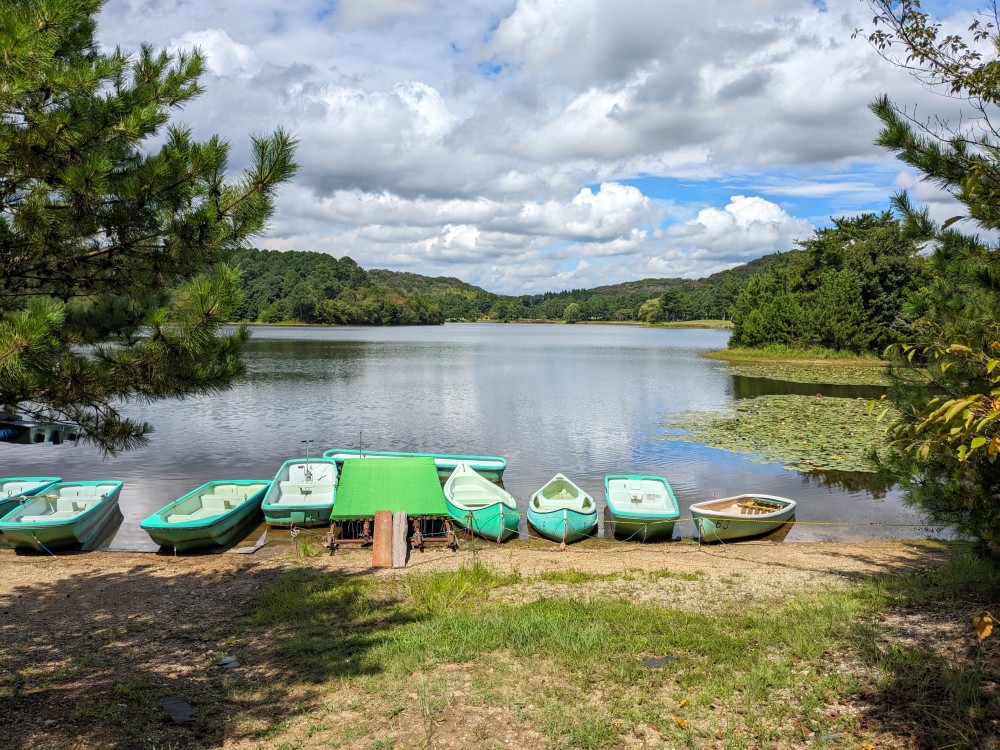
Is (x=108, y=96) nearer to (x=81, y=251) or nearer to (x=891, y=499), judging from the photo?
(x=81, y=251)

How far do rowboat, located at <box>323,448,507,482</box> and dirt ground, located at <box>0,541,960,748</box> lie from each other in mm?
6063

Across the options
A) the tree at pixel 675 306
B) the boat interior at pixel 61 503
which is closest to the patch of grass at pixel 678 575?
the boat interior at pixel 61 503

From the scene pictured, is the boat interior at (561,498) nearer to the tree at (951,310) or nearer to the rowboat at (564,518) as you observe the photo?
the rowboat at (564,518)

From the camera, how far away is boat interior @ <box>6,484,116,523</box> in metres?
15.1

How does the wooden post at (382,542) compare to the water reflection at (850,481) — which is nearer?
the wooden post at (382,542)

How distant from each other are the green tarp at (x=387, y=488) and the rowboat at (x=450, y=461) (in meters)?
1.30

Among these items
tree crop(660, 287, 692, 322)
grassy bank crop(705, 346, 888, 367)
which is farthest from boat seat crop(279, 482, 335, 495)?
tree crop(660, 287, 692, 322)

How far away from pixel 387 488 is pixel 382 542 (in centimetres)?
473

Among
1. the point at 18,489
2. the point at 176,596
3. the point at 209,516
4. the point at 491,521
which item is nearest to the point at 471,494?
the point at 491,521

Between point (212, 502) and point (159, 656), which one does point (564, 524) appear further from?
point (159, 656)

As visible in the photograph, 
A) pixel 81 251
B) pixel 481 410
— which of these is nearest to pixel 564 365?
pixel 481 410

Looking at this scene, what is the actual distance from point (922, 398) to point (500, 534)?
1044cm

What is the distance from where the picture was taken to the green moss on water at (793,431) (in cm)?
2356

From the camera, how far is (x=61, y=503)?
16.5m
